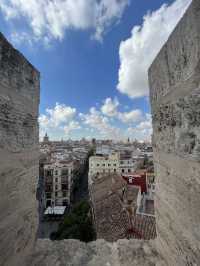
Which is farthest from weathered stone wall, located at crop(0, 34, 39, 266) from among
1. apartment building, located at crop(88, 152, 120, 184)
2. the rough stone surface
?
apartment building, located at crop(88, 152, 120, 184)

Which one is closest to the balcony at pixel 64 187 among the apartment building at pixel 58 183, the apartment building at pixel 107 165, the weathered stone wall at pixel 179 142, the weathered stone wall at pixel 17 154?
the apartment building at pixel 58 183

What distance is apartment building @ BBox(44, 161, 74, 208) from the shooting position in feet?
80.3

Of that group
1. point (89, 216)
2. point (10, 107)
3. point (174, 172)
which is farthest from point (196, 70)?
point (89, 216)

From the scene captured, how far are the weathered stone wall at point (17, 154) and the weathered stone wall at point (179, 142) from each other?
1.96m

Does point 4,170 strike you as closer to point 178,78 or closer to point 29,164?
point 29,164

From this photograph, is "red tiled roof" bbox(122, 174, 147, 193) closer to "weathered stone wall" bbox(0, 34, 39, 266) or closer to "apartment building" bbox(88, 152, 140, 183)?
"apartment building" bbox(88, 152, 140, 183)

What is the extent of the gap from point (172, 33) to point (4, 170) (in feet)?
8.33

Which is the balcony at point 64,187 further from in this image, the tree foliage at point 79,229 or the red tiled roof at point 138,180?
the tree foliage at point 79,229

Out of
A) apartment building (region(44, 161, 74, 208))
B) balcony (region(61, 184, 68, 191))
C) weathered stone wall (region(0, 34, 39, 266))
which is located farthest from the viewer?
balcony (region(61, 184, 68, 191))

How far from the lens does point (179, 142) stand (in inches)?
Answer: 76.4

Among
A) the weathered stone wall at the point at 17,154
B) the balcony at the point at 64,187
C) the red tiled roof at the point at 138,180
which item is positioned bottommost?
the balcony at the point at 64,187

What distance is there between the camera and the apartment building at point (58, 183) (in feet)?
80.3

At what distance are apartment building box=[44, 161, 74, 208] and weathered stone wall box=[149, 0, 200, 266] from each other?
23.1m

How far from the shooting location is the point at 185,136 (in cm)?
180
